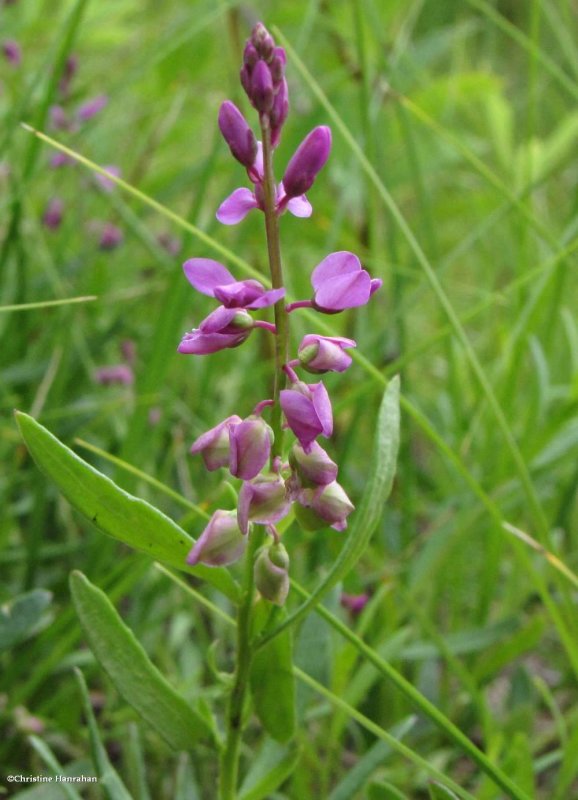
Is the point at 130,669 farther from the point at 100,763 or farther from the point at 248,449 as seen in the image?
the point at 248,449

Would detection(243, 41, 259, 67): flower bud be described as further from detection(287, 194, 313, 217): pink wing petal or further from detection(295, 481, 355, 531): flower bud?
detection(295, 481, 355, 531): flower bud

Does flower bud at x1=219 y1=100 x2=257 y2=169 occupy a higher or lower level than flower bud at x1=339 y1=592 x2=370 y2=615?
higher

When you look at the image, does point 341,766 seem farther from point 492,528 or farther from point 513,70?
point 513,70

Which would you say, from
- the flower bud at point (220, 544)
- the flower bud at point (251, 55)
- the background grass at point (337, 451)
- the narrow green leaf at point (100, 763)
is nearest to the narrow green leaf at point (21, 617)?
the background grass at point (337, 451)

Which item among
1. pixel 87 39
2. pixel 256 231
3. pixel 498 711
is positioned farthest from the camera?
pixel 87 39

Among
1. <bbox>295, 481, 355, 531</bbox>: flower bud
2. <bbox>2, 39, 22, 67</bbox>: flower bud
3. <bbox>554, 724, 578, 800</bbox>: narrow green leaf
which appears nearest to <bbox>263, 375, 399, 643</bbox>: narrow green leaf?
<bbox>295, 481, 355, 531</bbox>: flower bud

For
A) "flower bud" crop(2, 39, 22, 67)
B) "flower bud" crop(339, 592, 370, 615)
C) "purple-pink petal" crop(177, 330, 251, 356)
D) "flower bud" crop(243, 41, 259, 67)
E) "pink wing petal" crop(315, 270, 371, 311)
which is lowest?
"flower bud" crop(339, 592, 370, 615)

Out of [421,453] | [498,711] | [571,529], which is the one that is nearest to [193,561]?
[498,711]
